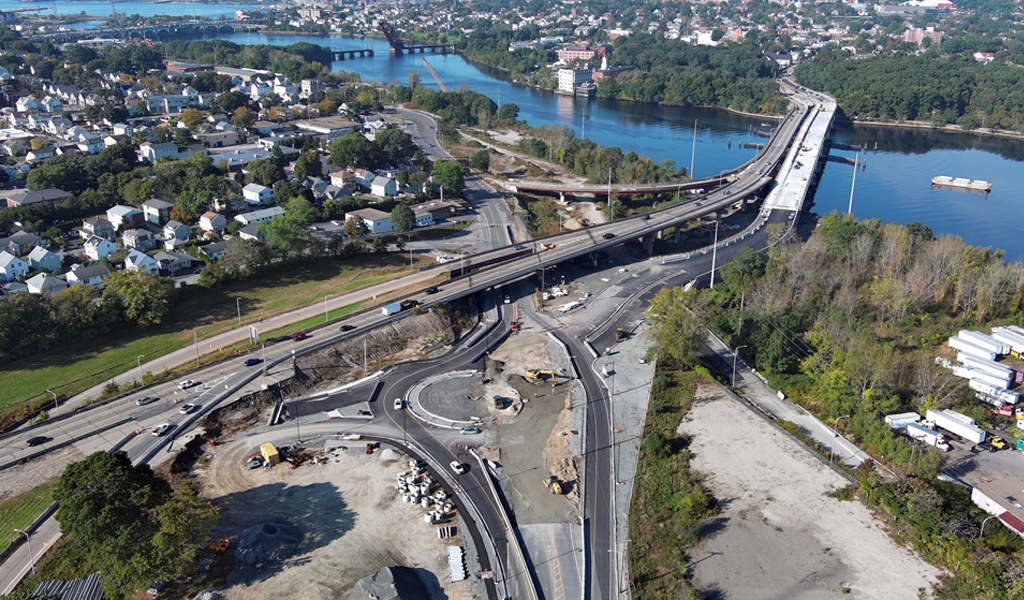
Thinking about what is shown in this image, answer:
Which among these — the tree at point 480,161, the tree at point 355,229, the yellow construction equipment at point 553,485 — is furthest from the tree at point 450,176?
the yellow construction equipment at point 553,485

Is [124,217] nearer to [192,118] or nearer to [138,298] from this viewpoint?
[138,298]

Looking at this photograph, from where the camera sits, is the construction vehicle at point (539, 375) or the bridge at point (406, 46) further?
the bridge at point (406, 46)

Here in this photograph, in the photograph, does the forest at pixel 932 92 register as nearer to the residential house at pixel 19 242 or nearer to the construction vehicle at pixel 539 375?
the construction vehicle at pixel 539 375

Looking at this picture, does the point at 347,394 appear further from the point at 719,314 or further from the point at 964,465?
the point at 964,465

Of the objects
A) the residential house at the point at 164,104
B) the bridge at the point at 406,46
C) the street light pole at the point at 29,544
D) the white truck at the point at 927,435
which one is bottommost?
the street light pole at the point at 29,544

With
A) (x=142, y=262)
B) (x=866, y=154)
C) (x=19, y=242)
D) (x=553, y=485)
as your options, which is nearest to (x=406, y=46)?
(x=866, y=154)

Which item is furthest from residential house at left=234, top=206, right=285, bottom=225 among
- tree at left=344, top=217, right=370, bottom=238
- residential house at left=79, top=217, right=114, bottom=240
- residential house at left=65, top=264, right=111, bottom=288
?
residential house at left=65, top=264, right=111, bottom=288
